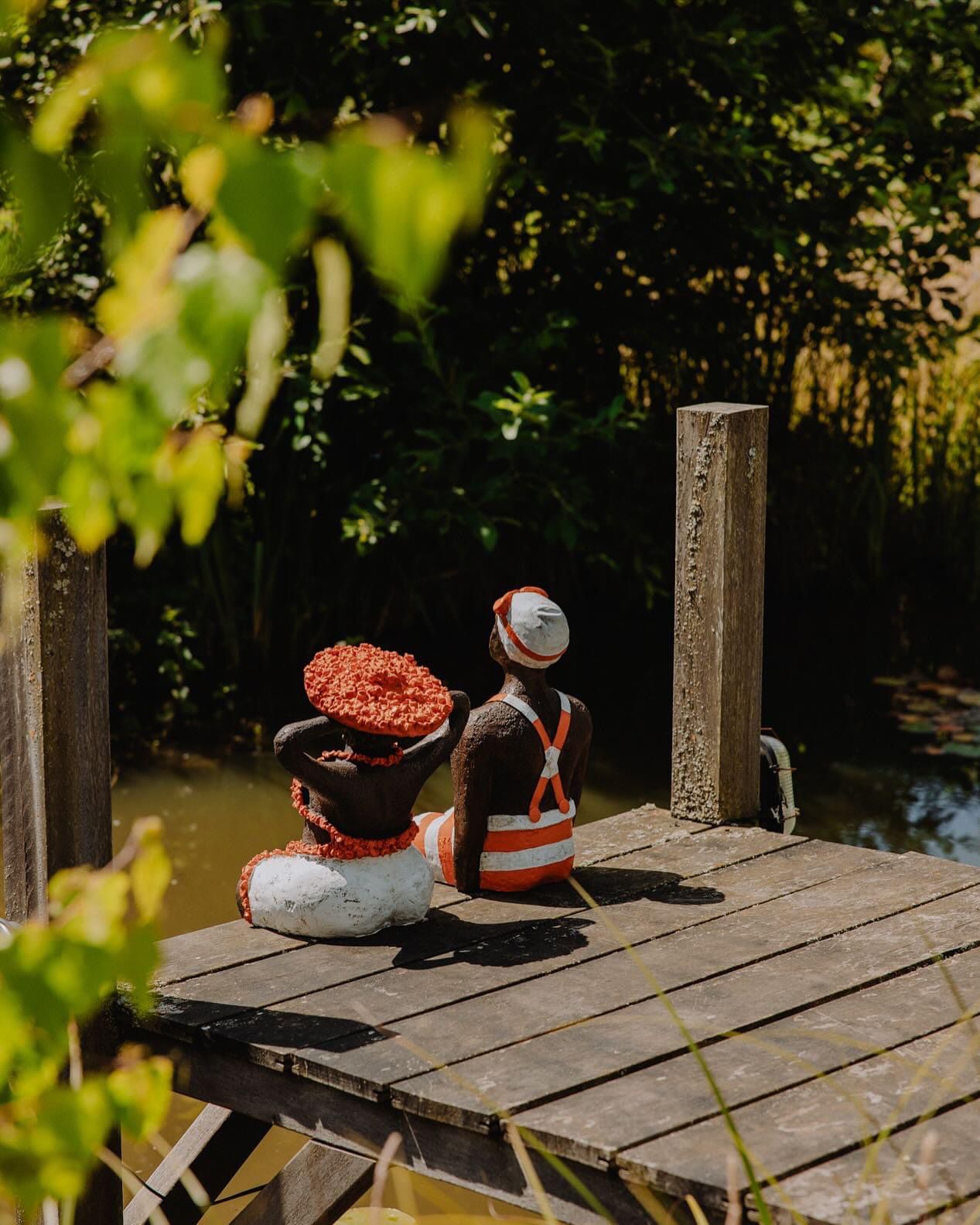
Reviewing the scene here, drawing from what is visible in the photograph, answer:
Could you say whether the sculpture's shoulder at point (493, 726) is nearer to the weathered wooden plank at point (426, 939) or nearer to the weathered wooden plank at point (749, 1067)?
the weathered wooden plank at point (426, 939)

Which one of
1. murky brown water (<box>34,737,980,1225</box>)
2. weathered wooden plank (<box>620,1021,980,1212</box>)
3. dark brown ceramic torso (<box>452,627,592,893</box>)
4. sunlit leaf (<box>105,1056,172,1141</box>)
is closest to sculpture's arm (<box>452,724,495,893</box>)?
dark brown ceramic torso (<box>452,627,592,893</box>)

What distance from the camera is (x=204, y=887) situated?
5730 millimetres

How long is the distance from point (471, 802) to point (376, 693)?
1.15ft

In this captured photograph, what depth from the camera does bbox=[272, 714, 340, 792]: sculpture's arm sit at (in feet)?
10.0

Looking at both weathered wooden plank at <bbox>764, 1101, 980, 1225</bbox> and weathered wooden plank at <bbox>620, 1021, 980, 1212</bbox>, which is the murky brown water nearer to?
weathered wooden plank at <bbox>620, 1021, 980, 1212</bbox>

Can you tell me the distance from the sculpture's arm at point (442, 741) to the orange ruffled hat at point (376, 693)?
1.3 inches

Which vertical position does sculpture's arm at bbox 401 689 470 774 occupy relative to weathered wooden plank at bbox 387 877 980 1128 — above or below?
above

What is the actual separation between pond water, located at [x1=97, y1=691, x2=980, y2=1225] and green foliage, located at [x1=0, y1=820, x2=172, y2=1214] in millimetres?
4366

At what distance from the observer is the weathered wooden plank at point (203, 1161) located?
3256mm

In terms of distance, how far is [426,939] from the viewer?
10.2ft

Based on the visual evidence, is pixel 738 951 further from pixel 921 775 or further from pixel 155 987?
pixel 921 775

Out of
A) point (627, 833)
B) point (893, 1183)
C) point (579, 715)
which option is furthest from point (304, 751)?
point (893, 1183)

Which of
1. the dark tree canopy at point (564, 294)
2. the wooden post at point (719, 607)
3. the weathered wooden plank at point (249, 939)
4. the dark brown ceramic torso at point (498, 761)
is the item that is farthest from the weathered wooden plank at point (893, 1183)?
the dark tree canopy at point (564, 294)

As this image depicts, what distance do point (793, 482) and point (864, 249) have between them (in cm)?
152
